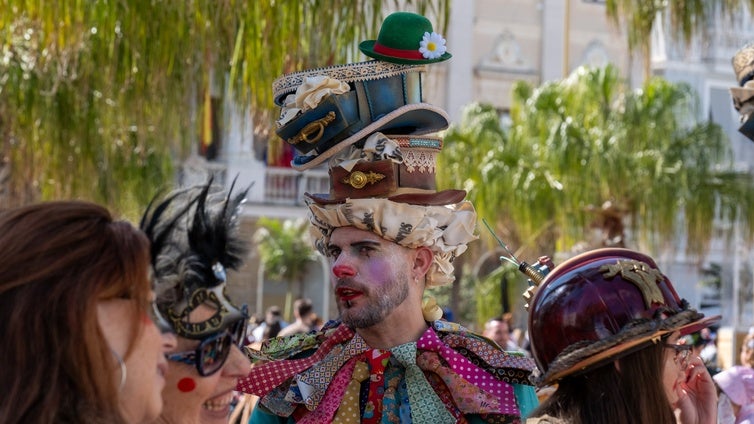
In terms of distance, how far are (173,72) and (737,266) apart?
21.8m

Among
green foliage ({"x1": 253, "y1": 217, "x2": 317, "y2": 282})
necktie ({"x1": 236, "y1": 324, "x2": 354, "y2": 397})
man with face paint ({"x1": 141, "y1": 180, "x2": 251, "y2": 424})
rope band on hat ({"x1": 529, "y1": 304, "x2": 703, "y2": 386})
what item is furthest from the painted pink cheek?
green foliage ({"x1": 253, "y1": 217, "x2": 317, "y2": 282})

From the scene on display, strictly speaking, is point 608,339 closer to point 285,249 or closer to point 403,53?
point 403,53

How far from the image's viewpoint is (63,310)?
7.81 feet

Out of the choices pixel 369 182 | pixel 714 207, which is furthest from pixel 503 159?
pixel 369 182

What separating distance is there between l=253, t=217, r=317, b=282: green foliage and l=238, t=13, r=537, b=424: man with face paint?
21.5 meters

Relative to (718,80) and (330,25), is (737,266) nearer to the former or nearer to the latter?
(718,80)

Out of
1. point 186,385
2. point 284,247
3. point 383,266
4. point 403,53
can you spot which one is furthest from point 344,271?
point 284,247

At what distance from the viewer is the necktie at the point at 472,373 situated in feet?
13.9

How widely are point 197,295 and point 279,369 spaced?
146 centimetres

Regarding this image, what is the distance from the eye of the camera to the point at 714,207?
1812 centimetres

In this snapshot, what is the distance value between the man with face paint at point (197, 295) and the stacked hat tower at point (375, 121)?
1248 mm

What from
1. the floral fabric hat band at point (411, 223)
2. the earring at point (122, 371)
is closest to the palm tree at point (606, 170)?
the floral fabric hat band at point (411, 223)

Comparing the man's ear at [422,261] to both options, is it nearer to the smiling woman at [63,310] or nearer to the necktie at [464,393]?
the necktie at [464,393]

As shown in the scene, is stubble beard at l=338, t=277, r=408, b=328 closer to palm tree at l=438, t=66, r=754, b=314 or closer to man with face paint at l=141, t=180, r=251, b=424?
man with face paint at l=141, t=180, r=251, b=424
